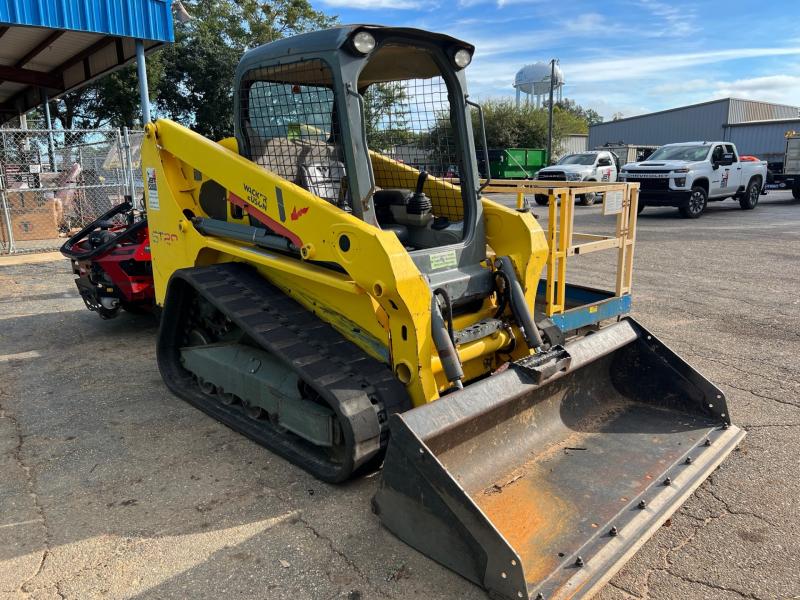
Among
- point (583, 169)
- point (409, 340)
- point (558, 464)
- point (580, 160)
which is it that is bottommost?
point (558, 464)

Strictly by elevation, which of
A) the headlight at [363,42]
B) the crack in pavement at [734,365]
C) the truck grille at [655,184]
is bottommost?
the crack in pavement at [734,365]

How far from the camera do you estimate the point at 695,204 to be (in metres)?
16.5

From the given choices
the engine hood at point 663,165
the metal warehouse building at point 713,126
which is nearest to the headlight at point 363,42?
the engine hood at point 663,165

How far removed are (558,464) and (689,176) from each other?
14.8 meters

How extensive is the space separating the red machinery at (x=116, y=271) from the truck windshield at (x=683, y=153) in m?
15.0

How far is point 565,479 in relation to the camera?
3127 mm

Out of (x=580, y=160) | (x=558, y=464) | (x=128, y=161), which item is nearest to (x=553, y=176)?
(x=580, y=160)

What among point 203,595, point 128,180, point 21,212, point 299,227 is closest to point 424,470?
point 203,595

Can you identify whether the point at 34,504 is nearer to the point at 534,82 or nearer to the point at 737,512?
the point at 737,512

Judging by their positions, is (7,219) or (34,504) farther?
(7,219)

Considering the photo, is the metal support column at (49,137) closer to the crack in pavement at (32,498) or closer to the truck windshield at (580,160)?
the crack in pavement at (32,498)

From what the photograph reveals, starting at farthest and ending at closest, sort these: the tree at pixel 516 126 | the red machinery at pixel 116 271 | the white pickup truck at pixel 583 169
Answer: the tree at pixel 516 126 → the white pickup truck at pixel 583 169 → the red machinery at pixel 116 271

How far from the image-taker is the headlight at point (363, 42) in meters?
3.32

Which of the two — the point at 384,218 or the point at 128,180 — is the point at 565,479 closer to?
the point at 384,218
